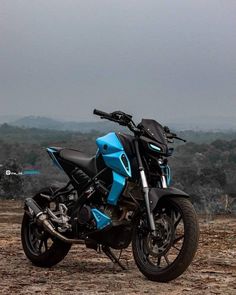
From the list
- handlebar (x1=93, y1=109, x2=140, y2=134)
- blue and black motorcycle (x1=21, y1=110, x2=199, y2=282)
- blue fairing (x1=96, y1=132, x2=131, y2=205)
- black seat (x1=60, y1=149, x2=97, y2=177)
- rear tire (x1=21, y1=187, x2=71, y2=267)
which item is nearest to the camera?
blue and black motorcycle (x1=21, y1=110, x2=199, y2=282)

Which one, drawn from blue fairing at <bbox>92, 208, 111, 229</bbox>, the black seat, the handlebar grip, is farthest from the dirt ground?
the handlebar grip

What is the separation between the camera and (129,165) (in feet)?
17.7

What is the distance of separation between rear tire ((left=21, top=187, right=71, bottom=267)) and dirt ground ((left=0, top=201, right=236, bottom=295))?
107 millimetres

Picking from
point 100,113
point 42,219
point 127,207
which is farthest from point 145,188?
point 42,219

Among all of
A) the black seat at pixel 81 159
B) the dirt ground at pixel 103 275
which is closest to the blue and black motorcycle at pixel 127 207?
the black seat at pixel 81 159

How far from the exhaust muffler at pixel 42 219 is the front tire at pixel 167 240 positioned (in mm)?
697

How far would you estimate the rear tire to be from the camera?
6.04 metres

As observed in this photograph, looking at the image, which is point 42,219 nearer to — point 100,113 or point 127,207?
point 127,207

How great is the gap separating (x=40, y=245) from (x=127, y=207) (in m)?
1.34

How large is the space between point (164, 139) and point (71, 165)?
4.00ft

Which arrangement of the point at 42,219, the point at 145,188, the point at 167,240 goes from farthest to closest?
1. the point at 42,219
2. the point at 145,188
3. the point at 167,240

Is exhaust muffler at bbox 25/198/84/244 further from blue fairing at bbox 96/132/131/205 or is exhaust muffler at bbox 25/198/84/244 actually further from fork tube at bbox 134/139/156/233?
fork tube at bbox 134/139/156/233

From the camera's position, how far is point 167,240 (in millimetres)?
5047

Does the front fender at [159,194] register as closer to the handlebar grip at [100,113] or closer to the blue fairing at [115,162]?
the blue fairing at [115,162]
